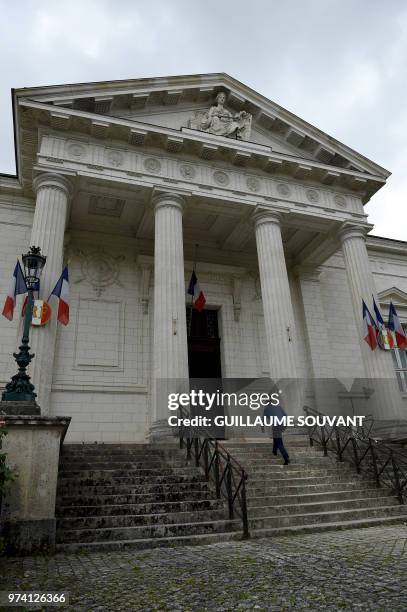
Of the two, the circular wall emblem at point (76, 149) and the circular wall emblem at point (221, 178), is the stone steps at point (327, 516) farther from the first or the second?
the circular wall emblem at point (76, 149)

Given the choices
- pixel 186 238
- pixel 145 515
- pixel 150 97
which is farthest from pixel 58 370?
pixel 150 97

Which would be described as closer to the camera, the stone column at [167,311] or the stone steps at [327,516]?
the stone steps at [327,516]

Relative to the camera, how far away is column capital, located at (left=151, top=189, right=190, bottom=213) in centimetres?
1434

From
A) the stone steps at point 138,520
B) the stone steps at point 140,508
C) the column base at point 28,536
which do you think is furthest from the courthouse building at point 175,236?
the column base at point 28,536

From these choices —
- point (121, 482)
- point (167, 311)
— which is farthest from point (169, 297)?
point (121, 482)

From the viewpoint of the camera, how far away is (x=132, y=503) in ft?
24.1

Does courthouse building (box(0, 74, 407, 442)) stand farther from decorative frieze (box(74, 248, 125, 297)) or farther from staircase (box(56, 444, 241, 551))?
staircase (box(56, 444, 241, 551))

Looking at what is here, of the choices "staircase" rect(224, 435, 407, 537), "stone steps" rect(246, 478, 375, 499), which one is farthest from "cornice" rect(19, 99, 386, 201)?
"stone steps" rect(246, 478, 375, 499)

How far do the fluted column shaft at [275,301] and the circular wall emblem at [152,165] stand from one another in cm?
369

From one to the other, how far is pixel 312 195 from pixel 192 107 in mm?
5473

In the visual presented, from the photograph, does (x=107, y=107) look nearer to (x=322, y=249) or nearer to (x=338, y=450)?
(x=322, y=249)

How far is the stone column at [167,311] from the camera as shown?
11.8m

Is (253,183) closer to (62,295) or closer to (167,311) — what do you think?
(167,311)

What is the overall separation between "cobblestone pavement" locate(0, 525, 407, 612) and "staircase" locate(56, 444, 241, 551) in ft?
1.57
